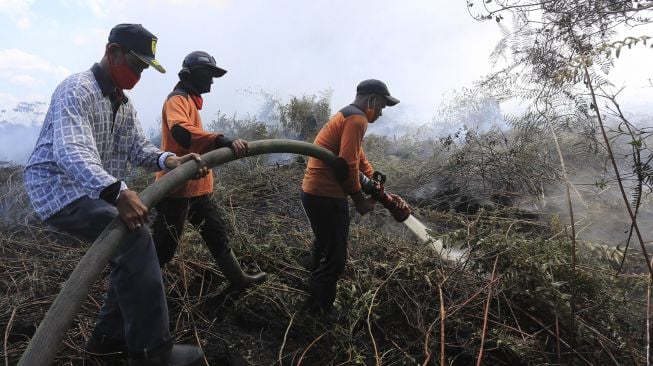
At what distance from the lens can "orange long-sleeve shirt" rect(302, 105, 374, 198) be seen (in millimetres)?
2744

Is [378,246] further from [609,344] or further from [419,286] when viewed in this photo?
[609,344]

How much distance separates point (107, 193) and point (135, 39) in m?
0.83

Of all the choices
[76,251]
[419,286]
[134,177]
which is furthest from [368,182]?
[134,177]

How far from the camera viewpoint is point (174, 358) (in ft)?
6.52

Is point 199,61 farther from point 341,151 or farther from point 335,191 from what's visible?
point 335,191

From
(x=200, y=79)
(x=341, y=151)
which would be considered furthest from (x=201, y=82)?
(x=341, y=151)

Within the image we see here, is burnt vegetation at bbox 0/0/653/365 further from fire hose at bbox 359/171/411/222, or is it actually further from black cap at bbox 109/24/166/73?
black cap at bbox 109/24/166/73

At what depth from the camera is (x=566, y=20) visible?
8.95 feet

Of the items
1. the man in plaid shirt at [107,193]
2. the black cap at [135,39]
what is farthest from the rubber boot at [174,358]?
the black cap at [135,39]

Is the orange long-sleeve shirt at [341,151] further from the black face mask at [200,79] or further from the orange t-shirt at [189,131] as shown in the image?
the black face mask at [200,79]

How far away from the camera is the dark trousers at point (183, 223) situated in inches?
105

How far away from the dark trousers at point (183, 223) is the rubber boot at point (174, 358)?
2.54 feet

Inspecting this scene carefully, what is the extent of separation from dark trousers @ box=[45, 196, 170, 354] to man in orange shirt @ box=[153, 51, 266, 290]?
28.5 inches

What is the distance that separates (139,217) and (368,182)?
1879 mm
